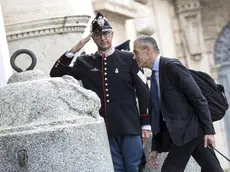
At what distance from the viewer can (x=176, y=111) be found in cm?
579

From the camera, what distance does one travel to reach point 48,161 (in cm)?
483

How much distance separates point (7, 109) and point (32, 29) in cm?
317

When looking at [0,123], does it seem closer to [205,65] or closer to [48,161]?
[48,161]

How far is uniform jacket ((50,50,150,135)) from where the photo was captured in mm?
6309

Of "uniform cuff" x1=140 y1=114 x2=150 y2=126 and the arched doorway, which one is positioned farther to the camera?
the arched doorway

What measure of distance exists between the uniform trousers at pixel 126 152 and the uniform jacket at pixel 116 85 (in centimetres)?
5

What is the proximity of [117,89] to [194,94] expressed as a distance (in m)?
0.76

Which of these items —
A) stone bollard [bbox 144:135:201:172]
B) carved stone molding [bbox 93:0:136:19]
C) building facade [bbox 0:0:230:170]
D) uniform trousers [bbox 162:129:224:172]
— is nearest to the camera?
uniform trousers [bbox 162:129:224:172]

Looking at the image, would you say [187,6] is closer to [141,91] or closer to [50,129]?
[141,91]

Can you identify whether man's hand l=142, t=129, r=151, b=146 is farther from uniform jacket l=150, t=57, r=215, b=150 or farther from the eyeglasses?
the eyeglasses

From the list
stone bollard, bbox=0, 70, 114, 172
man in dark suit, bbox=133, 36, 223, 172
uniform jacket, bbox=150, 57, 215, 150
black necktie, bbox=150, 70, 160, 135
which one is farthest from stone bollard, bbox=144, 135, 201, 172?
stone bollard, bbox=0, 70, 114, 172

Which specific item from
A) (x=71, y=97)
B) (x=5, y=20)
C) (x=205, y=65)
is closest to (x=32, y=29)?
(x=5, y=20)

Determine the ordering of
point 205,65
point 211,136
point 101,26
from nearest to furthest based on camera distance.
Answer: point 211,136 → point 101,26 → point 205,65

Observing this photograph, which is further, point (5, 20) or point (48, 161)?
point (5, 20)
